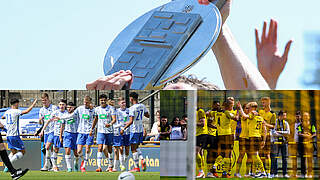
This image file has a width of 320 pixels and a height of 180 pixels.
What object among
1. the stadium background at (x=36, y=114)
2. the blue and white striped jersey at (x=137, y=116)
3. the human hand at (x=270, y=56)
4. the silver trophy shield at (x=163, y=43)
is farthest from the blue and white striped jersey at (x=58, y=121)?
the human hand at (x=270, y=56)

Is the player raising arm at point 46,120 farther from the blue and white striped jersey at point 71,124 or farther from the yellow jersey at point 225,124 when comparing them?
the yellow jersey at point 225,124

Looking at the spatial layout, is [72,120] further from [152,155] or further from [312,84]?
[312,84]

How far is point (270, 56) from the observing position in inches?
534

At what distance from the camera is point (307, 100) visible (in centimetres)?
1163

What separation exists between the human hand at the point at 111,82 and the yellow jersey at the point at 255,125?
9.12ft

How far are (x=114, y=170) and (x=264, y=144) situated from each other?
3022 millimetres

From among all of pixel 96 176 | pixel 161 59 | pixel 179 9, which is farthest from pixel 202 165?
pixel 179 9

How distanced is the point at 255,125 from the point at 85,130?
134 inches

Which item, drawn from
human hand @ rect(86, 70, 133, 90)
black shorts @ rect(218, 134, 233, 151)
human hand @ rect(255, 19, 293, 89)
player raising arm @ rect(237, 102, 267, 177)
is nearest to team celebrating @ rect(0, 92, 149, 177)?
human hand @ rect(86, 70, 133, 90)

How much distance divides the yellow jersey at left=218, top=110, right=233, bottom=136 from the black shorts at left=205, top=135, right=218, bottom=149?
0.14 m

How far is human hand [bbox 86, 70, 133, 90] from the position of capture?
12273 millimetres

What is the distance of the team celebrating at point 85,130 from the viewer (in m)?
12.0

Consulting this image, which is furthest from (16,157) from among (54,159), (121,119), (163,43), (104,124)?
(163,43)

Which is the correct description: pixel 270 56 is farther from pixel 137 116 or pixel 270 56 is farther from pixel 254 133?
pixel 137 116
